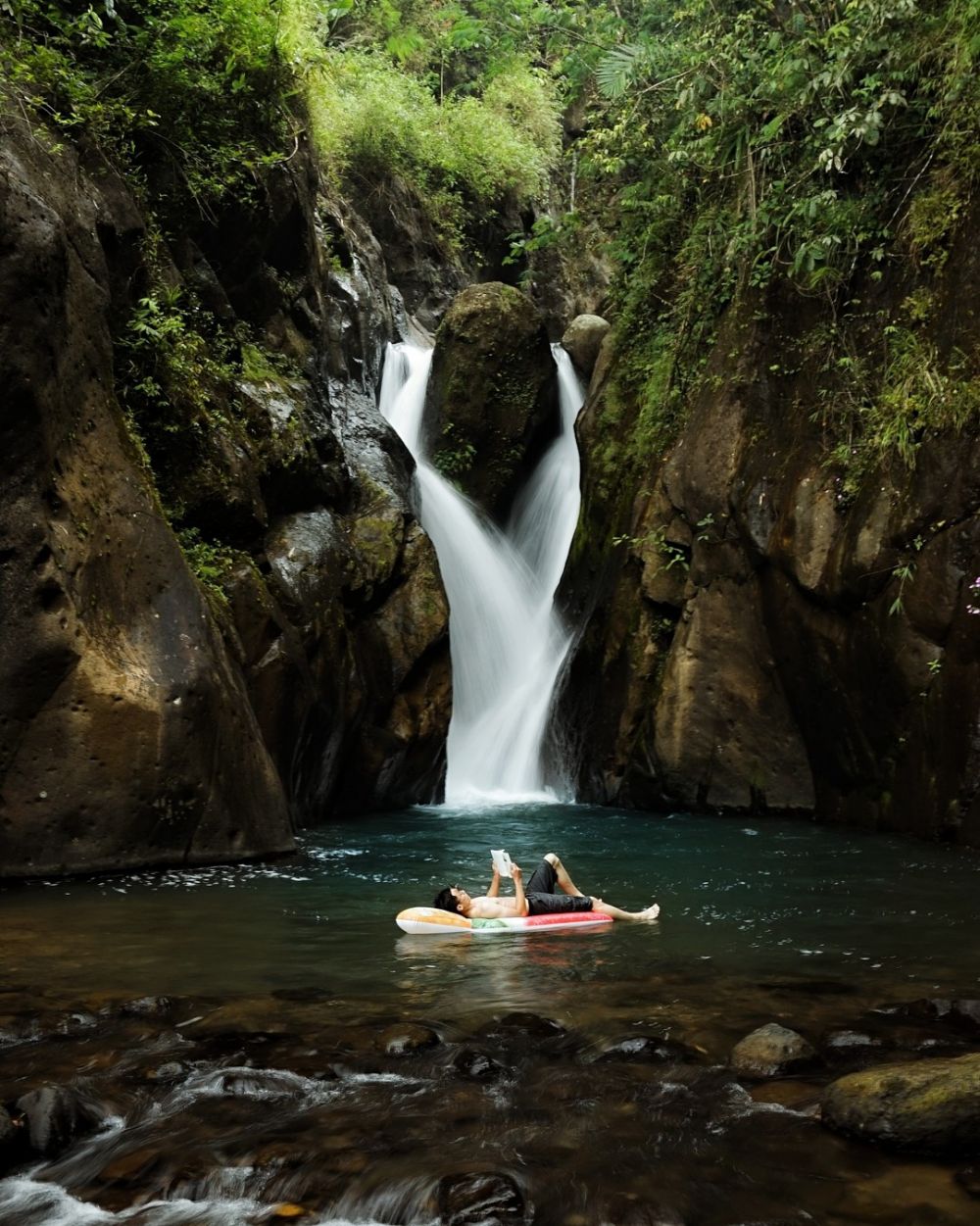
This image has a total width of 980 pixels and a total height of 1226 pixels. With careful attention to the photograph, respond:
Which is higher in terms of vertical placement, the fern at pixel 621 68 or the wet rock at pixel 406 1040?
the fern at pixel 621 68

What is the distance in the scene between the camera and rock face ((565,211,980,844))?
10500mm

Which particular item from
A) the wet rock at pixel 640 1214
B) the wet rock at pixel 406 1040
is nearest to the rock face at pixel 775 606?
the wet rock at pixel 406 1040

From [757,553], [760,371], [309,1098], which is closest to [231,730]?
[309,1098]

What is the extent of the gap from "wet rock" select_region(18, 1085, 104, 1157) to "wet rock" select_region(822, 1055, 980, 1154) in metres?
2.83

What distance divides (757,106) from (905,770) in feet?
27.8

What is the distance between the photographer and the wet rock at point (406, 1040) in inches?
191

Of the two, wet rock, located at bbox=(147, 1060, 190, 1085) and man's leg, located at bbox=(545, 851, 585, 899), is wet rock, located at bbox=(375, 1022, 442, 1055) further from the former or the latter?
man's leg, located at bbox=(545, 851, 585, 899)

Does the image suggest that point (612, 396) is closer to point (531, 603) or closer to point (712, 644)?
point (531, 603)

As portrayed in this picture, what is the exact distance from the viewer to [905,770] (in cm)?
1111

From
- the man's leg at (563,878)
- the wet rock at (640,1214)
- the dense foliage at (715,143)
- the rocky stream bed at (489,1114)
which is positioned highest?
the dense foliage at (715,143)

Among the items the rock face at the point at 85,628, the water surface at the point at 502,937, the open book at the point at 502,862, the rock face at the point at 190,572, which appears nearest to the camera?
the water surface at the point at 502,937

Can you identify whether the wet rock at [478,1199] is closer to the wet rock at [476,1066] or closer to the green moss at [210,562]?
the wet rock at [476,1066]

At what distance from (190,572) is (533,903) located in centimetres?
476

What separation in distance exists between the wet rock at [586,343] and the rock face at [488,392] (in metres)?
1.14
